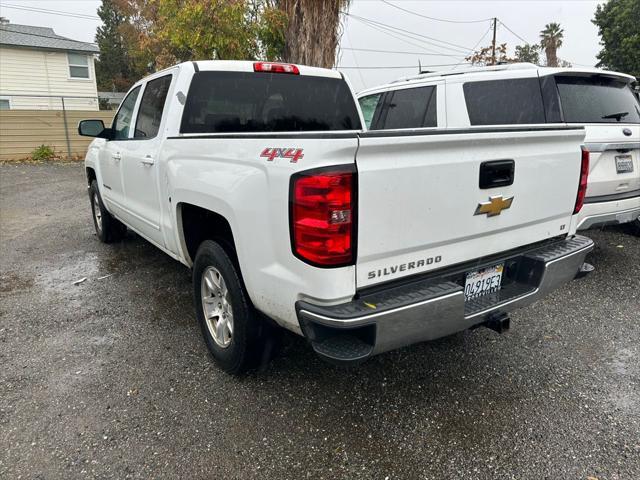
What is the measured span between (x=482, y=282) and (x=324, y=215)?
A: 1.16 m

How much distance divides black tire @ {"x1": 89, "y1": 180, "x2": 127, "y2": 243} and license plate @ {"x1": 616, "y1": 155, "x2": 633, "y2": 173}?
5842 mm

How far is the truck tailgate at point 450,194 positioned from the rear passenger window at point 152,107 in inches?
92.0

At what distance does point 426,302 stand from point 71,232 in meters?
6.50

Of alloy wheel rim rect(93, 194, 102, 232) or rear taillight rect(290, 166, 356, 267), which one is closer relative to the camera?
rear taillight rect(290, 166, 356, 267)

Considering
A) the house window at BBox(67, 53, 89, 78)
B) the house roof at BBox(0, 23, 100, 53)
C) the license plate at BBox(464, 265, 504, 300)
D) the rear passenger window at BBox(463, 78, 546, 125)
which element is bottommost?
the license plate at BBox(464, 265, 504, 300)

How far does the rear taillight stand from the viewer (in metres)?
1.95

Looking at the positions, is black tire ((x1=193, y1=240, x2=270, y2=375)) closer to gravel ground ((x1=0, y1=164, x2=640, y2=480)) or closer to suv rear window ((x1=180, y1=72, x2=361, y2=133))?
gravel ground ((x1=0, y1=164, x2=640, y2=480))

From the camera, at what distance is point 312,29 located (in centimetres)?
893

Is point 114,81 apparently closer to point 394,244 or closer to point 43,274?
point 43,274

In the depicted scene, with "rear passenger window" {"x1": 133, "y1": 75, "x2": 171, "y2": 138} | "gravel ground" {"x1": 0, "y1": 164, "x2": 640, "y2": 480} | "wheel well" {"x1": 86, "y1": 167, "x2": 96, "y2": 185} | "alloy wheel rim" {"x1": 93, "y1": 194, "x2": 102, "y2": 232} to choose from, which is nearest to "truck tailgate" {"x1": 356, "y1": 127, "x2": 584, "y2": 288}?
"gravel ground" {"x1": 0, "y1": 164, "x2": 640, "y2": 480}

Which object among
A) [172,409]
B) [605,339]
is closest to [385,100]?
[605,339]

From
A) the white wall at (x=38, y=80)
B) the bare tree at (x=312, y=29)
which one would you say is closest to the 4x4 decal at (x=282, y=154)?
the bare tree at (x=312, y=29)

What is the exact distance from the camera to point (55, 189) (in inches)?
433

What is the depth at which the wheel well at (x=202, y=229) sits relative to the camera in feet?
9.15
